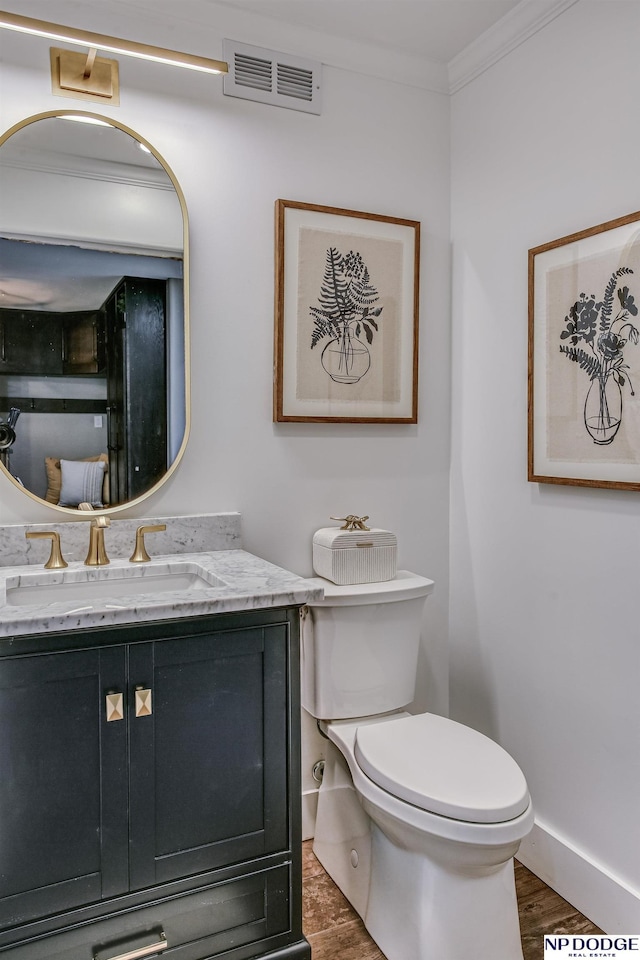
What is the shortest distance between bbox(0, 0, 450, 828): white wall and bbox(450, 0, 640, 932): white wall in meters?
0.10

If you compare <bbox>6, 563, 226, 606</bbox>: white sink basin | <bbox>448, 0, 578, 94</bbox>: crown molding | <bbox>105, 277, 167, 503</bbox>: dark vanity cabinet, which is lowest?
<bbox>6, 563, 226, 606</bbox>: white sink basin

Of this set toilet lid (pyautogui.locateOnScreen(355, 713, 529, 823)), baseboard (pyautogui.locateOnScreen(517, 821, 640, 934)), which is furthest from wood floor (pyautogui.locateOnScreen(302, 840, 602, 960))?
toilet lid (pyautogui.locateOnScreen(355, 713, 529, 823))

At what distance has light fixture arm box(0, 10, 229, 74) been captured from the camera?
154 centimetres

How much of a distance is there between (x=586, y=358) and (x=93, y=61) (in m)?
1.51

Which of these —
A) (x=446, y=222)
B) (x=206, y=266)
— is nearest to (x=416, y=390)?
(x=446, y=222)

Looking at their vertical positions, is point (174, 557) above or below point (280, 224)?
below

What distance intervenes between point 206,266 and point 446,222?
89cm

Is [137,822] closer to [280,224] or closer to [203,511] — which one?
[203,511]

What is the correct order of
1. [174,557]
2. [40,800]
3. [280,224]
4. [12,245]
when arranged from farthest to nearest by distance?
[280,224]
[174,557]
[12,245]
[40,800]

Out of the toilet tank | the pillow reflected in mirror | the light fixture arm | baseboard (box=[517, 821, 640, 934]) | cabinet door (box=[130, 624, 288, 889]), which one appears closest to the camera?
cabinet door (box=[130, 624, 288, 889])

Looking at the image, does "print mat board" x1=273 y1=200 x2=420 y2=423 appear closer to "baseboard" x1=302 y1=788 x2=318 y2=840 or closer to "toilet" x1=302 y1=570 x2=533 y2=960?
"toilet" x1=302 y1=570 x2=533 y2=960

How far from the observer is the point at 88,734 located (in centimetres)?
135

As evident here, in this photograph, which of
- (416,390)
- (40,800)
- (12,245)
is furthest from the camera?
(416,390)

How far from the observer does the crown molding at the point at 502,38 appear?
188 centimetres
